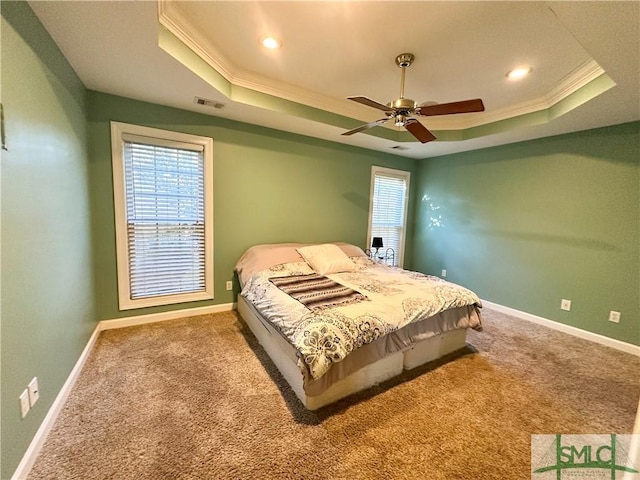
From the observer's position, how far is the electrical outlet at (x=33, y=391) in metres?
1.38

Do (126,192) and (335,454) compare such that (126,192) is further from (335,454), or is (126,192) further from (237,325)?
(335,454)

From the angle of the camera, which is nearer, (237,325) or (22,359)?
(22,359)

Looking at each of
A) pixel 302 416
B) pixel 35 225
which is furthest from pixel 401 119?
pixel 35 225

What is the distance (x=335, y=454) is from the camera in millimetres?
1471

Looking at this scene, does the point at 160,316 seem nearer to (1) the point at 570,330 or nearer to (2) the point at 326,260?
(2) the point at 326,260

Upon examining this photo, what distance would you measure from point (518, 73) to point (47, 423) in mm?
4404

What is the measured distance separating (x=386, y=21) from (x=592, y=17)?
3.75 ft

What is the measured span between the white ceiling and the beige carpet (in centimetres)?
241

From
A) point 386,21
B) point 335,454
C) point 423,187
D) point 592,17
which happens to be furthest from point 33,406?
point 423,187

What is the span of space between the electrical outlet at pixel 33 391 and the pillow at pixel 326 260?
2.33 metres

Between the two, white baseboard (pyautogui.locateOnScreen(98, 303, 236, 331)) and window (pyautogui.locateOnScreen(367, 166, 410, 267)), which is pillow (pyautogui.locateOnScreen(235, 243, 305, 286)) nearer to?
white baseboard (pyautogui.locateOnScreen(98, 303, 236, 331))

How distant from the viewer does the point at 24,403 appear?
4.33 feet

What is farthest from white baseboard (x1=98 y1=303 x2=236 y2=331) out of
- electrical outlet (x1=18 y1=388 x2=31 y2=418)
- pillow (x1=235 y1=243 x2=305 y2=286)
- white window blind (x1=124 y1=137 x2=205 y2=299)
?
electrical outlet (x1=18 y1=388 x2=31 y2=418)

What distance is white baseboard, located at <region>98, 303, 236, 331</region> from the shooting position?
279 centimetres
